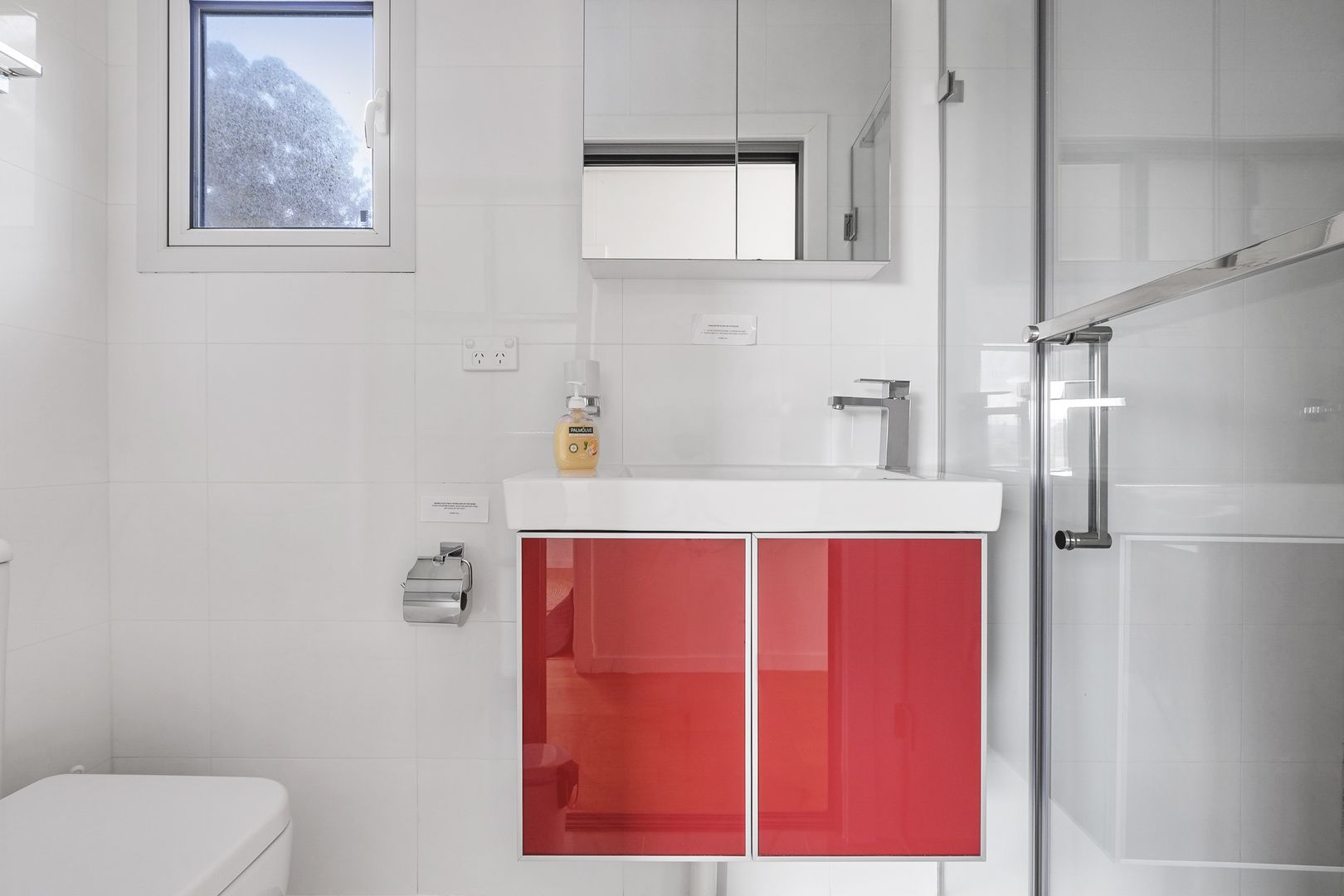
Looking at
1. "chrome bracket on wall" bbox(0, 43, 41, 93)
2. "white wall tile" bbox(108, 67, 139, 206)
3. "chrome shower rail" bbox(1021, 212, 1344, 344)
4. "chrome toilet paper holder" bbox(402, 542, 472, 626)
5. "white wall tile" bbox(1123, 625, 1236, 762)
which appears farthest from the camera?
"white wall tile" bbox(108, 67, 139, 206)

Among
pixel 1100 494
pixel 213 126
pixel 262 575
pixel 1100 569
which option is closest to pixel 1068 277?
pixel 1100 494

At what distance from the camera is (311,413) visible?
4.78 ft

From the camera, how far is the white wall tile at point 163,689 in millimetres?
1458

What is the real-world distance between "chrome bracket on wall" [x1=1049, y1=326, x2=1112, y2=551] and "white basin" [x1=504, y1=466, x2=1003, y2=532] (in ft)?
0.44

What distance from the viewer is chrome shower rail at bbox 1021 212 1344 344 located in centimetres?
61

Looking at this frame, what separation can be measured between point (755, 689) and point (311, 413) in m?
1.07

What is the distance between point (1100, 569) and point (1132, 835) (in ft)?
1.11

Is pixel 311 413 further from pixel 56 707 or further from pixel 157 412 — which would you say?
pixel 56 707

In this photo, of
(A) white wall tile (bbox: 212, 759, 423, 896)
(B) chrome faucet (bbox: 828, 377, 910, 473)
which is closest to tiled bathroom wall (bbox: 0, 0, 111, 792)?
(A) white wall tile (bbox: 212, 759, 423, 896)

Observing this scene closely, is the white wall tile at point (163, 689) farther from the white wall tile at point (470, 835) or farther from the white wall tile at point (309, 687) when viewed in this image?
the white wall tile at point (470, 835)

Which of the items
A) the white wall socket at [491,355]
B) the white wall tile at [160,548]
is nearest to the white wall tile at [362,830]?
the white wall tile at [160,548]

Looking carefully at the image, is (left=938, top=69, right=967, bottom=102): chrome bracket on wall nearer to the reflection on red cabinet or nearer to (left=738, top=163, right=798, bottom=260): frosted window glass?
(left=738, top=163, right=798, bottom=260): frosted window glass

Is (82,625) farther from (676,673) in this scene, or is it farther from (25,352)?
(676,673)

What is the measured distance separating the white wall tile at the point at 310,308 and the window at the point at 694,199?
17.9 inches
